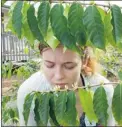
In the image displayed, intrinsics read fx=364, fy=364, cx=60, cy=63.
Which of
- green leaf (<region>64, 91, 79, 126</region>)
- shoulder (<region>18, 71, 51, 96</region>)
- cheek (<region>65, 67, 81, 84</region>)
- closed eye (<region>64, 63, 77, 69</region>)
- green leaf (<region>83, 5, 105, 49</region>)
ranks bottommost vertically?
green leaf (<region>64, 91, 79, 126</region>)

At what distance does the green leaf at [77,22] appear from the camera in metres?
0.98

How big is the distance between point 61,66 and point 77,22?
1.20 feet

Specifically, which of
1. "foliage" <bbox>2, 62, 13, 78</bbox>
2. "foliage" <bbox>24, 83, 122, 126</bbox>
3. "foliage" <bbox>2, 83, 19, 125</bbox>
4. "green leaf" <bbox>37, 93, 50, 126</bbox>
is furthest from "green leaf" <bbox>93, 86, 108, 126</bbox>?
"foliage" <bbox>2, 62, 13, 78</bbox>

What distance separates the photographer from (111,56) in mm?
2730

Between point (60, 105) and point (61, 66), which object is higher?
point (61, 66)

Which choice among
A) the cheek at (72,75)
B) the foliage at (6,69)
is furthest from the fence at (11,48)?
the cheek at (72,75)

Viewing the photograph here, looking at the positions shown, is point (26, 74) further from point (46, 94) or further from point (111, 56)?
point (46, 94)

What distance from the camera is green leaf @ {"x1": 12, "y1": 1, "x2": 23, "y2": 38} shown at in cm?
102

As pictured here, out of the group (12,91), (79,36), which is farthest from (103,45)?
(12,91)

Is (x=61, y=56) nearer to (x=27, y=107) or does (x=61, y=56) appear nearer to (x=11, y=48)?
(x=27, y=107)

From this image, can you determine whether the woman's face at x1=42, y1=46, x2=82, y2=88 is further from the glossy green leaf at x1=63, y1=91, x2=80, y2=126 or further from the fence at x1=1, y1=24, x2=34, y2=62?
the fence at x1=1, y1=24, x2=34, y2=62

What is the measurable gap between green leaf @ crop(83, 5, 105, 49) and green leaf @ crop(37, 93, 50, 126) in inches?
9.3

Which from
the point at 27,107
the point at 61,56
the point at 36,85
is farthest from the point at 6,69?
the point at 27,107

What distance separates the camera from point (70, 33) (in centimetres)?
99
